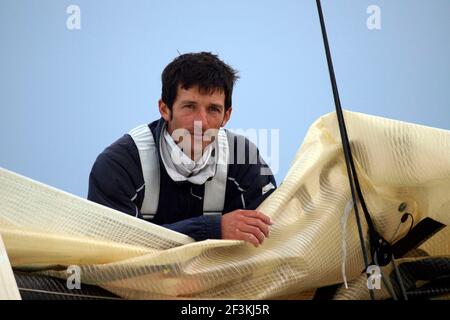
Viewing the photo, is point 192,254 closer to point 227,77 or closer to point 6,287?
point 6,287

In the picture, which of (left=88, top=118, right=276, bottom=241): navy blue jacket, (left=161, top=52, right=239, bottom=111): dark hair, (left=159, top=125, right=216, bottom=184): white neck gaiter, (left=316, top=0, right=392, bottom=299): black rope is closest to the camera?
(left=316, top=0, right=392, bottom=299): black rope

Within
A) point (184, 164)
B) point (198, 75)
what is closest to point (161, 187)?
point (184, 164)

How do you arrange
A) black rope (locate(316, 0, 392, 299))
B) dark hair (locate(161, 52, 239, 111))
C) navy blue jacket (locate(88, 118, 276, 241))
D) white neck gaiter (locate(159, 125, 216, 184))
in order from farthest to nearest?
1. dark hair (locate(161, 52, 239, 111))
2. white neck gaiter (locate(159, 125, 216, 184))
3. navy blue jacket (locate(88, 118, 276, 241))
4. black rope (locate(316, 0, 392, 299))

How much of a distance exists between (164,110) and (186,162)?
0.21 meters

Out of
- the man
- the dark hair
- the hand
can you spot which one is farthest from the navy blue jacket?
the hand

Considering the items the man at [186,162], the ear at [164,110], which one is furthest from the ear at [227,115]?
the ear at [164,110]

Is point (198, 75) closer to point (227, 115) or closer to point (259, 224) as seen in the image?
point (227, 115)

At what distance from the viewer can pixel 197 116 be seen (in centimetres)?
142

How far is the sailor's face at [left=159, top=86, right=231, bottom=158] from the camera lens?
4.61ft

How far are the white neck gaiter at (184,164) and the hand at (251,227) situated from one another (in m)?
0.52

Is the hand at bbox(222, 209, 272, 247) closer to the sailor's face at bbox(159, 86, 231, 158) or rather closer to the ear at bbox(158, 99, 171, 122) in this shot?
the sailor's face at bbox(159, 86, 231, 158)

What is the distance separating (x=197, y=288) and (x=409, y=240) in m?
0.27

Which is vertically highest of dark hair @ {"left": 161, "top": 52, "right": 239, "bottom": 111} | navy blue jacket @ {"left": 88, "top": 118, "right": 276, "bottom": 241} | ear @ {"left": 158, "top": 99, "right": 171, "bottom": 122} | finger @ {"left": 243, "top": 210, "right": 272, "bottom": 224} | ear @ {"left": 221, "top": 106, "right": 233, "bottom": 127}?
dark hair @ {"left": 161, "top": 52, "right": 239, "bottom": 111}
